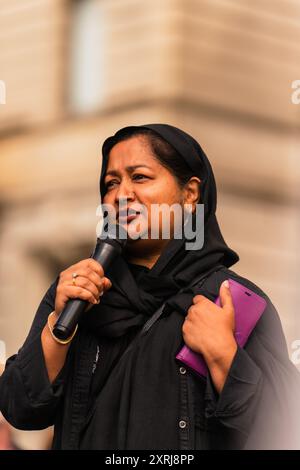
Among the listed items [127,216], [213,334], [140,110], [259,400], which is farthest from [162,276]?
[140,110]

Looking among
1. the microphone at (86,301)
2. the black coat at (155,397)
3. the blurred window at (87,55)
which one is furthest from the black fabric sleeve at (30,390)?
the blurred window at (87,55)

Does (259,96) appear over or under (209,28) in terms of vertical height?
under

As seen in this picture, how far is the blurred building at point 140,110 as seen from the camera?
771 centimetres

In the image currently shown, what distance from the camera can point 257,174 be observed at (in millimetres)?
7910

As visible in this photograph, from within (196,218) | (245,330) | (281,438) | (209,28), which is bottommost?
(281,438)

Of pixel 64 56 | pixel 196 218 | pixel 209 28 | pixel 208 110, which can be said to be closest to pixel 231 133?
pixel 208 110

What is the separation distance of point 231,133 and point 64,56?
4.94 ft

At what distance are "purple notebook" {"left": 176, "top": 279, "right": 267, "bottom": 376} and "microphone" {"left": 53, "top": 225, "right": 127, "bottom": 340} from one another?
0.91ft

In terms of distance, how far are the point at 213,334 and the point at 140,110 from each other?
5348 mm

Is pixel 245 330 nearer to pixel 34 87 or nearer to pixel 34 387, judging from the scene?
pixel 34 387

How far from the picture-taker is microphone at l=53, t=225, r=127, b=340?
2.43m

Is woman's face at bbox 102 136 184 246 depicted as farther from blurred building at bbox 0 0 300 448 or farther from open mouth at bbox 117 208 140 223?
blurred building at bbox 0 0 300 448

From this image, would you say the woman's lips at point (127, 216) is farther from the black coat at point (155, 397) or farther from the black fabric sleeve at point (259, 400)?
the black fabric sleeve at point (259, 400)

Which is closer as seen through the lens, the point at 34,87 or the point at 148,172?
the point at 148,172
